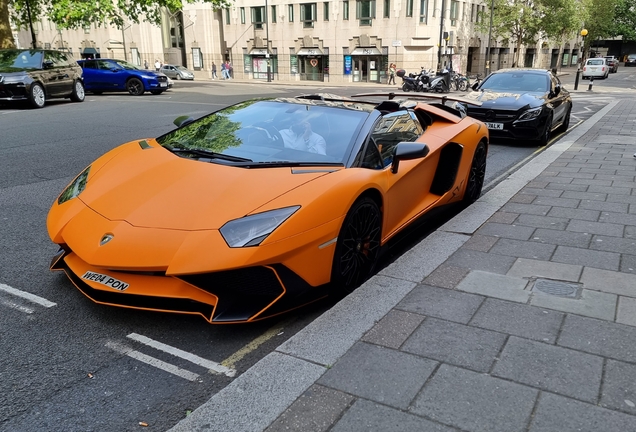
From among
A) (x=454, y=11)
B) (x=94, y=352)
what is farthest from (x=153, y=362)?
(x=454, y=11)

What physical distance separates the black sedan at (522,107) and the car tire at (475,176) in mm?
3919

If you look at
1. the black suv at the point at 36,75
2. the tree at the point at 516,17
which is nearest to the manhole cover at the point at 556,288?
the black suv at the point at 36,75

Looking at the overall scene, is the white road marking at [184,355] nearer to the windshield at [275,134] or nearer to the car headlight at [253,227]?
the car headlight at [253,227]

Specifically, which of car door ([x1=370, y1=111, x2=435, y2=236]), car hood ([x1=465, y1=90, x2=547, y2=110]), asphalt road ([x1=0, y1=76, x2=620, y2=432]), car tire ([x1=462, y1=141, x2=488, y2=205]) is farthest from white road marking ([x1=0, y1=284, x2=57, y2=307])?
car hood ([x1=465, y1=90, x2=547, y2=110])

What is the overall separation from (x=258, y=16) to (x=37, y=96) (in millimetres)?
38801

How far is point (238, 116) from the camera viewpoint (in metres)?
4.44

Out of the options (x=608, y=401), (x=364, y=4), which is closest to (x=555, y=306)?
(x=608, y=401)

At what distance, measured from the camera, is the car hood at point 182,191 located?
3014mm

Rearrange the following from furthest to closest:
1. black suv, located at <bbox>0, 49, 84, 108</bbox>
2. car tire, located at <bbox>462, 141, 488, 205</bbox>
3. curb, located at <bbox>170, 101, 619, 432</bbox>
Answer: black suv, located at <bbox>0, 49, 84, 108</bbox> → car tire, located at <bbox>462, 141, 488, 205</bbox> → curb, located at <bbox>170, 101, 619, 432</bbox>

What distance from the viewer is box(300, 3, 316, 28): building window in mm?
47438

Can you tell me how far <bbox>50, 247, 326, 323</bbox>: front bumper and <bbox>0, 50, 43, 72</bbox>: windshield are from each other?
50.4ft

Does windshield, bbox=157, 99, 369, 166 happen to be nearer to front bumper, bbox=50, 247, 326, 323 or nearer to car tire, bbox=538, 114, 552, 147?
front bumper, bbox=50, 247, 326, 323

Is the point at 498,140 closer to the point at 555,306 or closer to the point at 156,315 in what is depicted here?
the point at 555,306

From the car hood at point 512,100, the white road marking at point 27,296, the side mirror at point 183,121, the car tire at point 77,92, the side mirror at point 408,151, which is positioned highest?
the side mirror at point 183,121
